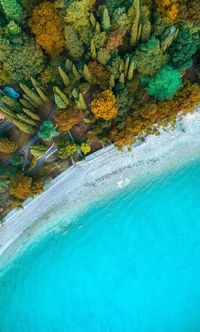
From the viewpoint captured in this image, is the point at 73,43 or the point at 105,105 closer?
the point at 73,43

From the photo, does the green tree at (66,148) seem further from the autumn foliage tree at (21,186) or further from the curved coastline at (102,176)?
the autumn foliage tree at (21,186)

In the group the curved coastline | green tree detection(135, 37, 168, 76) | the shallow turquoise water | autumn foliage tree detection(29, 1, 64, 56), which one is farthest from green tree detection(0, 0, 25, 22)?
the shallow turquoise water

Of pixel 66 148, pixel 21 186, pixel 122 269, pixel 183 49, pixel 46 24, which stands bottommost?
pixel 122 269

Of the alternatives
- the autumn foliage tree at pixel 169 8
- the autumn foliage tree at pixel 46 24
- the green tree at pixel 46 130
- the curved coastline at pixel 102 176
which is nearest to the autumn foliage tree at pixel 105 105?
the green tree at pixel 46 130

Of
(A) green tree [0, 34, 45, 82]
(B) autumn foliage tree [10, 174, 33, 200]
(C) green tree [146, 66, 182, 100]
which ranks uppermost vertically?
(A) green tree [0, 34, 45, 82]

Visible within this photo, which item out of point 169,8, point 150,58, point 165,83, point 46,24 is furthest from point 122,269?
point 169,8

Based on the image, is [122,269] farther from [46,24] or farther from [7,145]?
[46,24]

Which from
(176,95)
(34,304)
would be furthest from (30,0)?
(34,304)

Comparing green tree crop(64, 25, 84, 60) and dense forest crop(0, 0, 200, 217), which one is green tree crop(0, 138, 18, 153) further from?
green tree crop(64, 25, 84, 60)
